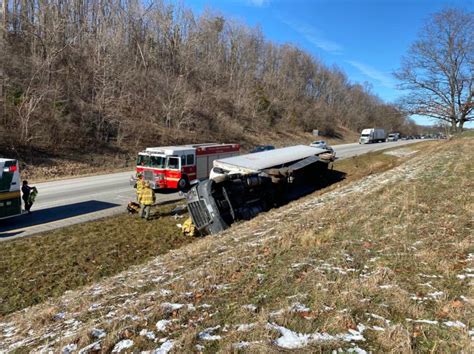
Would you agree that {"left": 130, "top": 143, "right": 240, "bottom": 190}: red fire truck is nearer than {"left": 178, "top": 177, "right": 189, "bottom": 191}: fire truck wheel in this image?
Yes

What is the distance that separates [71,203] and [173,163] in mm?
5255

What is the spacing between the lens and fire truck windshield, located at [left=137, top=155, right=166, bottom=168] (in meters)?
17.8

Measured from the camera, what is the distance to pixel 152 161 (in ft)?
59.1

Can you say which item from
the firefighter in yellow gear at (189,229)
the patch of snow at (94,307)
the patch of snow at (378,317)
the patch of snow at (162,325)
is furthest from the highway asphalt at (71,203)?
the patch of snow at (378,317)

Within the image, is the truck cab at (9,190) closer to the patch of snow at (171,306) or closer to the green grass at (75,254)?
the green grass at (75,254)

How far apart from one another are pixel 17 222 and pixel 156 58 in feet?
142

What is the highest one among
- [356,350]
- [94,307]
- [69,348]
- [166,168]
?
[166,168]

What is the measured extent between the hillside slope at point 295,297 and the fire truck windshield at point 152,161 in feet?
33.6

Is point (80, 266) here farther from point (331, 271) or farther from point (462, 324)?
point (462, 324)

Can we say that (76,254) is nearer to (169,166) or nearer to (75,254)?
(75,254)

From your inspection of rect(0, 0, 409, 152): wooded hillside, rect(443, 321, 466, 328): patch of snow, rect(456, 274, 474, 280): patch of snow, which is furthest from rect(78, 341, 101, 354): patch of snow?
rect(0, 0, 409, 152): wooded hillside

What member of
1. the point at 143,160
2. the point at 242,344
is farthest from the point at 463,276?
the point at 143,160

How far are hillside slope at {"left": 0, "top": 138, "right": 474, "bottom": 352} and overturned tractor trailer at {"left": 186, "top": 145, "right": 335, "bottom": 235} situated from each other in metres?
3.15

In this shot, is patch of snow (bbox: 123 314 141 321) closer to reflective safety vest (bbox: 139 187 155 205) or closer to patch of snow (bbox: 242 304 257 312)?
patch of snow (bbox: 242 304 257 312)
